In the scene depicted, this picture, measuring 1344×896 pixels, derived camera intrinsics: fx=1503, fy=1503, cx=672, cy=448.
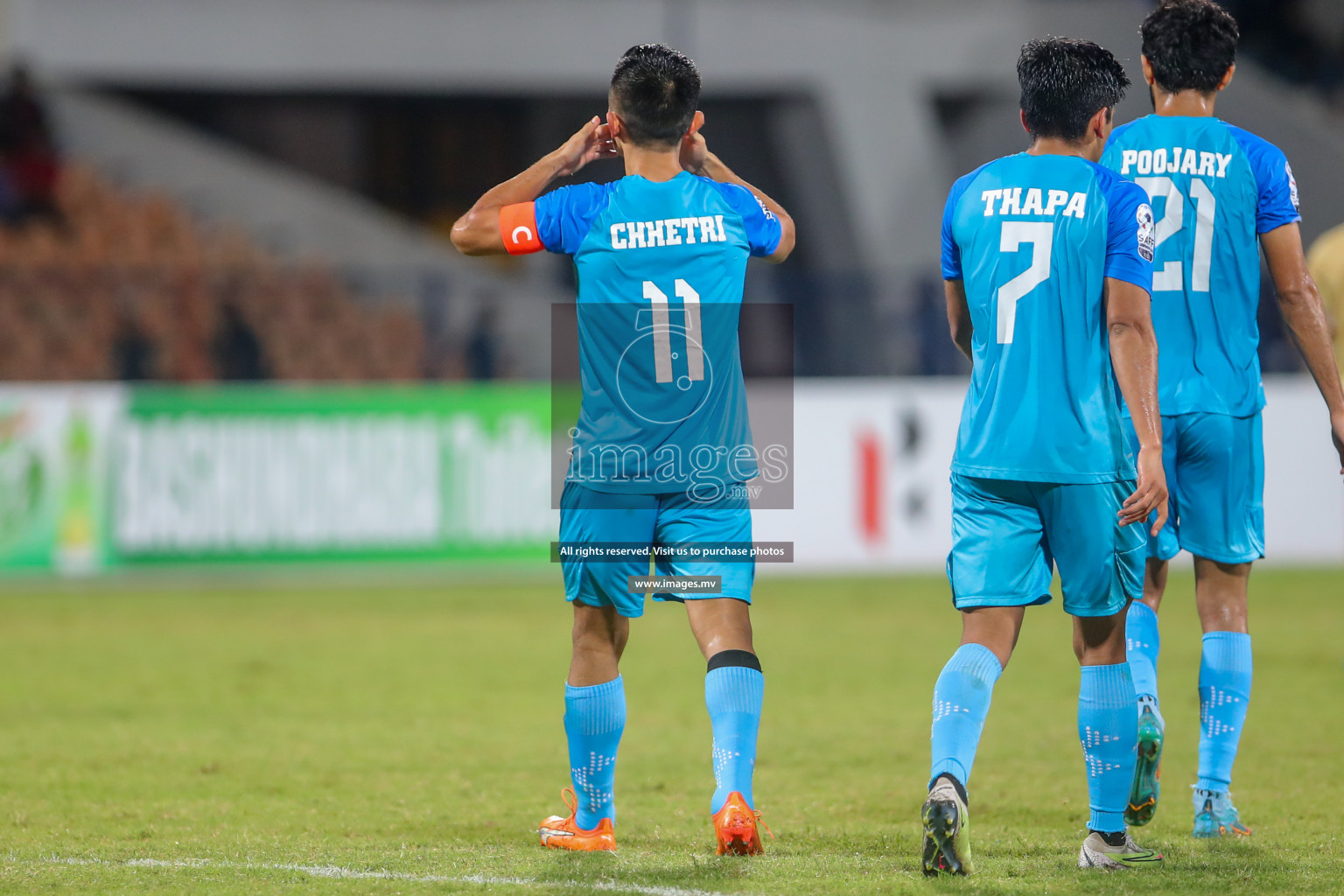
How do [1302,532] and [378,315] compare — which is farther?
[378,315]

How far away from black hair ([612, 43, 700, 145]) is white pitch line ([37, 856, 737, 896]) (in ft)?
A: 6.64

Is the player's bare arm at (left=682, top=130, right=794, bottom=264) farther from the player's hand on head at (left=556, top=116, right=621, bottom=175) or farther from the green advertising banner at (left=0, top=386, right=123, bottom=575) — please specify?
the green advertising banner at (left=0, top=386, right=123, bottom=575)

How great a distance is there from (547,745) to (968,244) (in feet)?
11.2

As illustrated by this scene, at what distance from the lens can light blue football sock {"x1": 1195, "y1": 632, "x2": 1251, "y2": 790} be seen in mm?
4727

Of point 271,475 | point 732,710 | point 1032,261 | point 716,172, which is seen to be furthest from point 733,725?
point 271,475

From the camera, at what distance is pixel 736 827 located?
4.10 metres

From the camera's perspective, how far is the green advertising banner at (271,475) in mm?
12211

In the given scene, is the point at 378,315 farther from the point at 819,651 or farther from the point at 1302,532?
the point at 1302,532

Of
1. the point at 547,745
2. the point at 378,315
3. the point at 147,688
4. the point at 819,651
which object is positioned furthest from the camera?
the point at 378,315

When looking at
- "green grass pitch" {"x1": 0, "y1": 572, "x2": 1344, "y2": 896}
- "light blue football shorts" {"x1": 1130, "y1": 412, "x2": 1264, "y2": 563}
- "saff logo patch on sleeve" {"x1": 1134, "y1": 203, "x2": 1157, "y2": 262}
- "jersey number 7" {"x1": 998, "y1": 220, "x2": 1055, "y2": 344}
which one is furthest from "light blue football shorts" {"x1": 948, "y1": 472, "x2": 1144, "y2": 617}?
"light blue football shorts" {"x1": 1130, "y1": 412, "x2": 1264, "y2": 563}

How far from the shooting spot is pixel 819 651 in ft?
30.9

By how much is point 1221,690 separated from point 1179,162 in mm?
1671

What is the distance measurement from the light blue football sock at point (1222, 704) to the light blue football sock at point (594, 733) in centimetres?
185

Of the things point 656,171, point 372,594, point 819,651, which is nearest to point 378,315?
point 372,594
